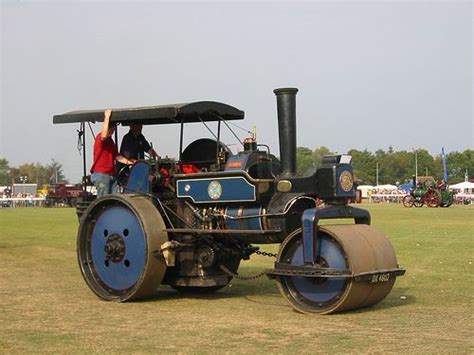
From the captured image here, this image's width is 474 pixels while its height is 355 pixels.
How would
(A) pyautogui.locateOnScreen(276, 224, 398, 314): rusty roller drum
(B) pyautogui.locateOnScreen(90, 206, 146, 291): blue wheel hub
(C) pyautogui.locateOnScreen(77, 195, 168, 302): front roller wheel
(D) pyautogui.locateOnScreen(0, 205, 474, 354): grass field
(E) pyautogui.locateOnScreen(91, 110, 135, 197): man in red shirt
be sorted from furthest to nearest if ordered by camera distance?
(E) pyautogui.locateOnScreen(91, 110, 135, 197): man in red shirt
(B) pyautogui.locateOnScreen(90, 206, 146, 291): blue wheel hub
(C) pyautogui.locateOnScreen(77, 195, 168, 302): front roller wheel
(A) pyautogui.locateOnScreen(276, 224, 398, 314): rusty roller drum
(D) pyautogui.locateOnScreen(0, 205, 474, 354): grass field

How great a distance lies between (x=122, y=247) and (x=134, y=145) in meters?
1.62

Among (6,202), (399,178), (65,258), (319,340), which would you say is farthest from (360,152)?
(319,340)

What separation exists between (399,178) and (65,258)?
4366 inches

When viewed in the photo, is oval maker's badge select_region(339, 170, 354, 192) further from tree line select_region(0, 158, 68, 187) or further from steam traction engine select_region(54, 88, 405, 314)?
tree line select_region(0, 158, 68, 187)

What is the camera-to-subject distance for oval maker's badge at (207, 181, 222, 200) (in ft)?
28.0

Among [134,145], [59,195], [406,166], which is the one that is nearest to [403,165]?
[406,166]

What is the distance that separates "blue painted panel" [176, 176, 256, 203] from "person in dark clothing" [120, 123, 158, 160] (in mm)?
1223

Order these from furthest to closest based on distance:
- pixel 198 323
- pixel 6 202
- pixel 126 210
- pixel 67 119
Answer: pixel 6 202 < pixel 67 119 < pixel 126 210 < pixel 198 323

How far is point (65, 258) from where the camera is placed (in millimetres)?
14586

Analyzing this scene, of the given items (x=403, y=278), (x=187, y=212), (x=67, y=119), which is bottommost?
(x=403, y=278)

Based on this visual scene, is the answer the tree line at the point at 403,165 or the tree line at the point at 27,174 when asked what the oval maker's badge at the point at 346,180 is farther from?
the tree line at the point at 27,174

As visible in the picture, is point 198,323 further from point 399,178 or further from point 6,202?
point 399,178

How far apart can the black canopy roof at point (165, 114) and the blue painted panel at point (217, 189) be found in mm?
857

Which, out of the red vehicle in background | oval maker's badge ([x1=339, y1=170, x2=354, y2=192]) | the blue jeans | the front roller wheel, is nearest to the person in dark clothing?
the blue jeans
